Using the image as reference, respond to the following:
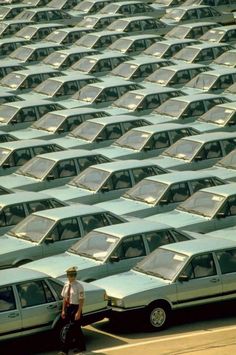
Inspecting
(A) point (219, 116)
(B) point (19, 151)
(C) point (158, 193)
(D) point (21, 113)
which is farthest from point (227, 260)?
(D) point (21, 113)

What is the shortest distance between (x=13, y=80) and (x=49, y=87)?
5.91ft

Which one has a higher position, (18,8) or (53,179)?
(18,8)

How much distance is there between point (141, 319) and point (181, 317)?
1.02 meters

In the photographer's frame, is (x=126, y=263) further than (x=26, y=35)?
No

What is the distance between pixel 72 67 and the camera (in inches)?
1475

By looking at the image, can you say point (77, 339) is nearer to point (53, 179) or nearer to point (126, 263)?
point (126, 263)

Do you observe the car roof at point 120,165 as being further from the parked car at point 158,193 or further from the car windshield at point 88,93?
the car windshield at point 88,93

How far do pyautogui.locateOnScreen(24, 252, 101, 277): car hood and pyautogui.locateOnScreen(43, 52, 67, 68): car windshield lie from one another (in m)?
18.4

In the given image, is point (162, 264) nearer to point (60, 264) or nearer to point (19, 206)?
point (60, 264)

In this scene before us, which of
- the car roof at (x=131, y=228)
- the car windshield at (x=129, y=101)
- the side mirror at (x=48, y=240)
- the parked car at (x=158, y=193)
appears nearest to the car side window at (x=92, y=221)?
the side mirror at (x=48, y=240)

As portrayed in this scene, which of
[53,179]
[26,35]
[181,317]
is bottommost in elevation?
[181,317]

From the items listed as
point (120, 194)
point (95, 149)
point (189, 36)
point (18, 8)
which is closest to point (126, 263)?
point (120, 194)

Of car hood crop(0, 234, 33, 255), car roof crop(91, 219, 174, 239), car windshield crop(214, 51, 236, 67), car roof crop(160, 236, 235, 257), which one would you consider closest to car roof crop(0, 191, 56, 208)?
car hood crop(0, 234, 33, 255)

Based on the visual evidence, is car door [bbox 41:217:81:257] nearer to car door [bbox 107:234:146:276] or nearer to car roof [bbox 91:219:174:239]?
car roof [bbox 91:219:174:239]
